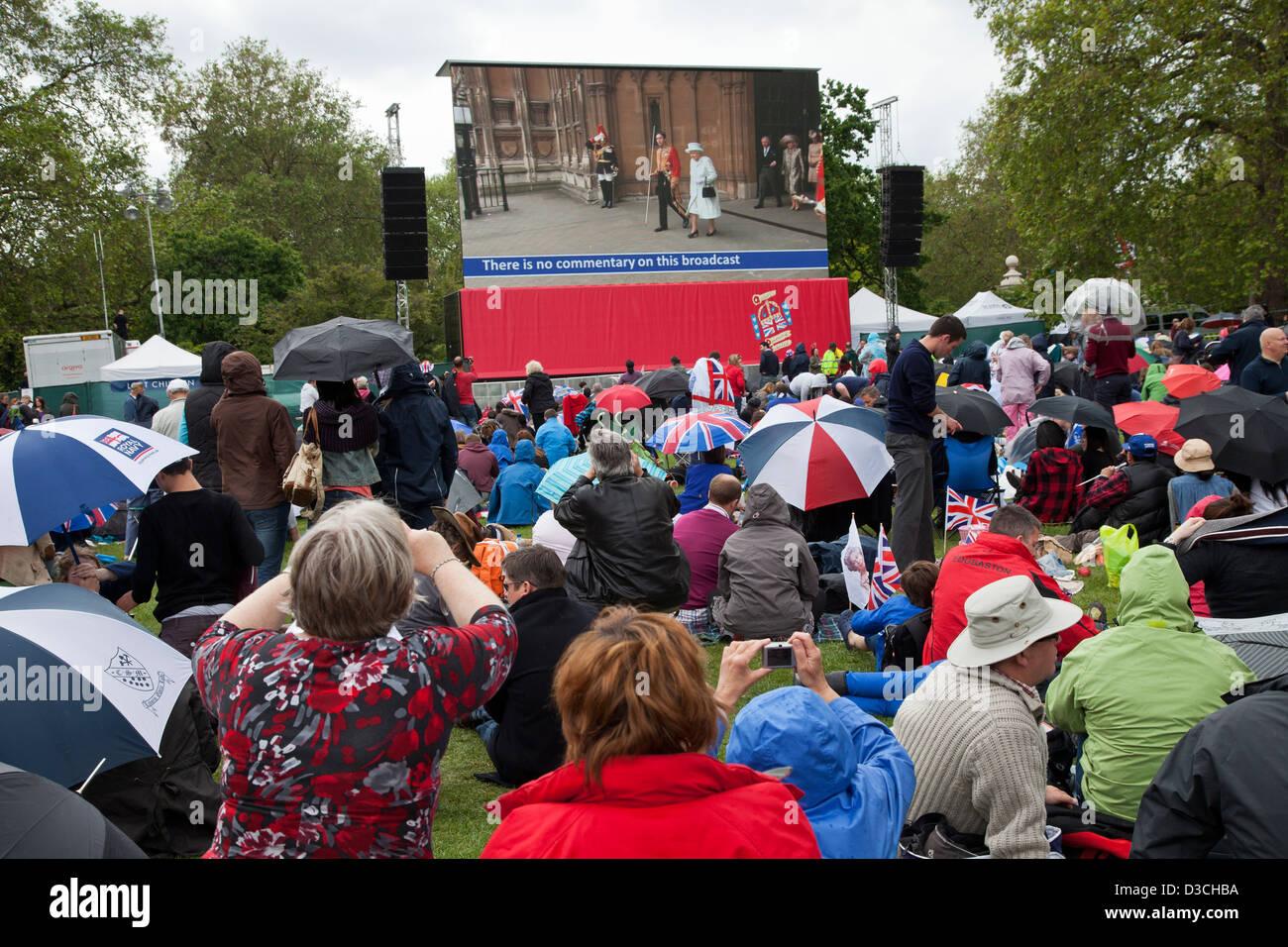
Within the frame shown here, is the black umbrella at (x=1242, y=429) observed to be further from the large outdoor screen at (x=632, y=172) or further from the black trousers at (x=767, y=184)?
the black trousers at (x=767, y=184)

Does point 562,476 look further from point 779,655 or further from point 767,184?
point 767,184

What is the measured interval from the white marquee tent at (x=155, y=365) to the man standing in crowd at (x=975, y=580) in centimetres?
1837

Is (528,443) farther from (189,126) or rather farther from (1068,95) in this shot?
(189,126)

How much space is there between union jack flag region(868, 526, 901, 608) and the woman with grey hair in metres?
1.55

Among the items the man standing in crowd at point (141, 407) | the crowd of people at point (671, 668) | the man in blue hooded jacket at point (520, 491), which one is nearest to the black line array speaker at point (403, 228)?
the man standing in crowd at point (141, 407)

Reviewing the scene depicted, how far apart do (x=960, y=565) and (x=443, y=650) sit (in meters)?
3.30

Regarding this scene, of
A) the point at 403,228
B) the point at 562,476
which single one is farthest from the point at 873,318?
the point at 562,476

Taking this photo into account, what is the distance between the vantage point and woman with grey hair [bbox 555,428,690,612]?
5891 mm

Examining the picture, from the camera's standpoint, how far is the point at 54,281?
27.4 metres

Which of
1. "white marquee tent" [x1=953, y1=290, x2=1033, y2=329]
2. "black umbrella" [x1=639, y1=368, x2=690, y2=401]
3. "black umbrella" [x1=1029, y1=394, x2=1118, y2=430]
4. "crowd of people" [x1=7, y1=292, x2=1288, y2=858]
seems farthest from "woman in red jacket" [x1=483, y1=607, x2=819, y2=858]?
"white marquee tent" [x1=953, y1=290, x2=1033, y2=329]

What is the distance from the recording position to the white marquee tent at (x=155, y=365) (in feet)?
68.1

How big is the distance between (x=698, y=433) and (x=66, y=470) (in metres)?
4.93
